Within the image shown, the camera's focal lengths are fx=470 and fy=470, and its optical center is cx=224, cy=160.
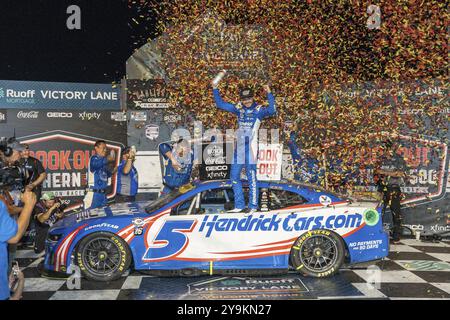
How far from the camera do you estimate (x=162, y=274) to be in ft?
19.7

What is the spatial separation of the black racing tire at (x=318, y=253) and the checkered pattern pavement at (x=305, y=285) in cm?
13

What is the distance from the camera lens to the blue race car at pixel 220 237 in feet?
19.4

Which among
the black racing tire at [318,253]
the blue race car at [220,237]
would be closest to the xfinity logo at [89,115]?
the blue race car at [220,237]

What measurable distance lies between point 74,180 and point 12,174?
5.35 meters

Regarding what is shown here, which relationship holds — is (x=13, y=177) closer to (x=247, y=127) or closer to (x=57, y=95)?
(x=247, y=127)

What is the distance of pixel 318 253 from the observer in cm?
606

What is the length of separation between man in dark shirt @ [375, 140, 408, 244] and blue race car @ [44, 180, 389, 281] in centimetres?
271

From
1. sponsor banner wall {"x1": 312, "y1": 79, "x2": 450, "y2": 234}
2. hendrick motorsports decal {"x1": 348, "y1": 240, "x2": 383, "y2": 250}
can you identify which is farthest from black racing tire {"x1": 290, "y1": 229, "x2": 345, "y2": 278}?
sponsor banner wall {"x1": 312, "y1": 79, "x2": 450, "y2": 234}

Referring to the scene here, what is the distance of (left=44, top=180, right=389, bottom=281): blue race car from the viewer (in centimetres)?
590

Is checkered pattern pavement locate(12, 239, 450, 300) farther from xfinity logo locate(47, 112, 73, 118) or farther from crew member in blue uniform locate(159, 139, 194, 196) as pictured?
xfinity logo locate(47, 112, 73, 118)

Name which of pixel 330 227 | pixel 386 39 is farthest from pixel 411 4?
pixel 330 227
